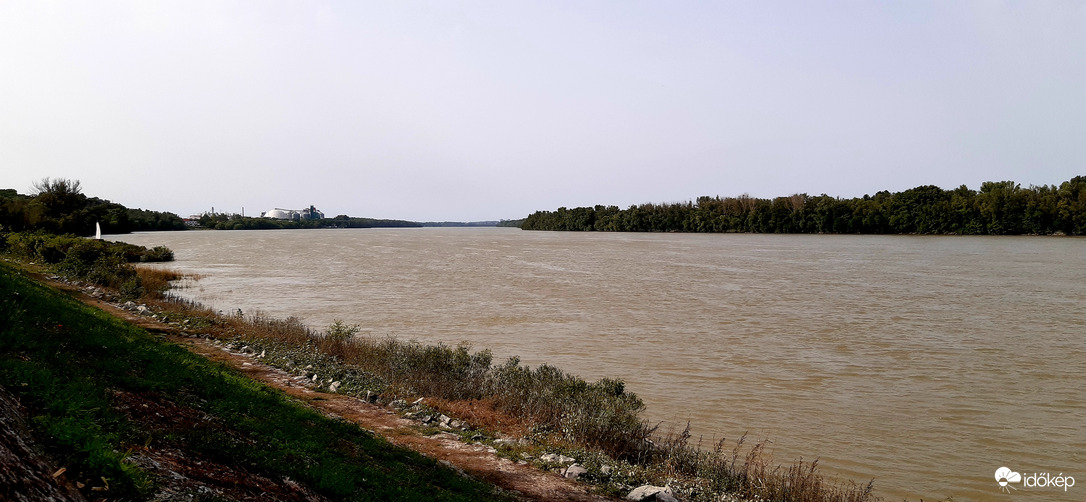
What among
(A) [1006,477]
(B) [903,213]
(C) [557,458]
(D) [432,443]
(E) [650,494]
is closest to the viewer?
(E) [650,494]

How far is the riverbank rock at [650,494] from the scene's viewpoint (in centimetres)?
756

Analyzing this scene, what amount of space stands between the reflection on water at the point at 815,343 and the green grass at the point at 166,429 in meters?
7.31

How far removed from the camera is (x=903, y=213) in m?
113

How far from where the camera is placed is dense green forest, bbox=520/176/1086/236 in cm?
9694

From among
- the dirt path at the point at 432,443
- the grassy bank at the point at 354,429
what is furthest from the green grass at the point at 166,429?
the dirt path at the point at 432,443

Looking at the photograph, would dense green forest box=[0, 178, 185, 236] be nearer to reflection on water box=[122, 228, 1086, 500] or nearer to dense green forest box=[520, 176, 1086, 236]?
reflection on water box=[122, 228, 1086, 500]

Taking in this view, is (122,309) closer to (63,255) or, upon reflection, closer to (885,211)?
(63,255)

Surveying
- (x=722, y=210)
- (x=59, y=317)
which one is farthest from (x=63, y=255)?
(x=722, y=210)

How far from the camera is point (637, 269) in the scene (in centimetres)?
5194

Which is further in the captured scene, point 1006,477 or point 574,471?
point 1006,477

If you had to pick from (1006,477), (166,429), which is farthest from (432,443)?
(1006,477)
